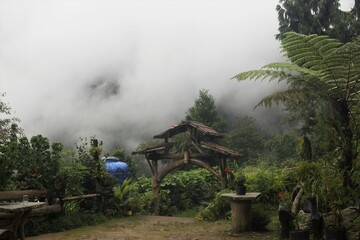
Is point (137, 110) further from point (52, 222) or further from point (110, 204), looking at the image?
point (52, 222)

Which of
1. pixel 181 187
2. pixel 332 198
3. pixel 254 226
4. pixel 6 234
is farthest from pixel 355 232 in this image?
pixel 181 187

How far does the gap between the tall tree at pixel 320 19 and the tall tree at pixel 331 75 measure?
22.0ft

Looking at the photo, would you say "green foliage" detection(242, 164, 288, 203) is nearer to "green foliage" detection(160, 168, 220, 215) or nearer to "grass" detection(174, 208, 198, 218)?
"grass" detection(174, 208, 198, 218)

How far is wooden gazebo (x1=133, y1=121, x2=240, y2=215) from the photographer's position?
1141 centimetres

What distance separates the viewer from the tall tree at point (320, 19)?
12461mm

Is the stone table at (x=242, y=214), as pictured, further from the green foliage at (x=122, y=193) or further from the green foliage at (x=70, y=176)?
the green foliage at (x=122, y=193)

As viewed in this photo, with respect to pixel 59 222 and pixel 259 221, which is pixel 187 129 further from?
A: pixel 259 221

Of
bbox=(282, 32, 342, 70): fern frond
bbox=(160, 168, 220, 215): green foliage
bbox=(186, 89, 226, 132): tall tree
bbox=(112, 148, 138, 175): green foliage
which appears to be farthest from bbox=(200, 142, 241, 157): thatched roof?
bbox=(112, 148, 138, 175): green foliage

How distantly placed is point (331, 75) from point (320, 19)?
7.80m

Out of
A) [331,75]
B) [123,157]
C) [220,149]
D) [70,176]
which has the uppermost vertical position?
[331,75]

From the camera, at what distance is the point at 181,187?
15227mm

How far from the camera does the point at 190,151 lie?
40.2 feet

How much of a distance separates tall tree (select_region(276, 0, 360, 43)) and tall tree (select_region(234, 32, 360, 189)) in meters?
6.69

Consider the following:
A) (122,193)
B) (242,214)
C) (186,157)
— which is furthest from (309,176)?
(122,193)
